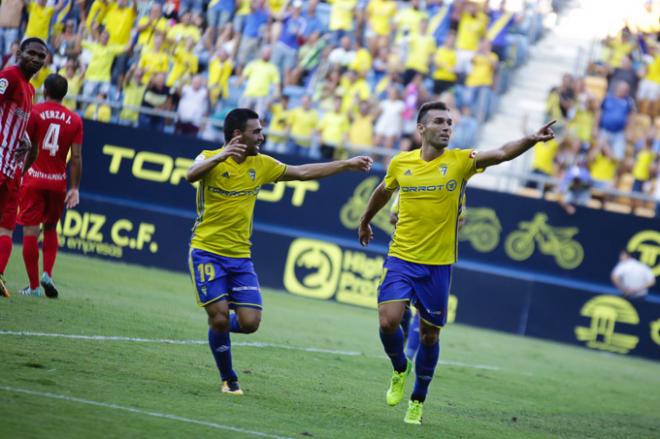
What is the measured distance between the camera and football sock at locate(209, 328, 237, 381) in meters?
8.55

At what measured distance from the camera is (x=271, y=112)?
21484 mm

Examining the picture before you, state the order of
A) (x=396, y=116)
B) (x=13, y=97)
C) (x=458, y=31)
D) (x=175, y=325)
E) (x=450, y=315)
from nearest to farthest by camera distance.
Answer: (x=13, y=97), (x=175, y=325), (x=450, y=315), (x=396, y=116), (x=458, y=31)

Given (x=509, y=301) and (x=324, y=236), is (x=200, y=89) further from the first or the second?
(x=509, y=301)

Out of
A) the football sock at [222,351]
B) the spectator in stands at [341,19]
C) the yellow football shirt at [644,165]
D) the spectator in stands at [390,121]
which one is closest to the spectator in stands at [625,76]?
the yellow football shirt at [644,165]

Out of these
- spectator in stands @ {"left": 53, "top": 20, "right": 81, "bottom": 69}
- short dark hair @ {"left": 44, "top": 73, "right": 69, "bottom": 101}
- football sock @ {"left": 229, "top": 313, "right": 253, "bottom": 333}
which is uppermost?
spectator in stands @ {"left": 53, "top": 20, "right": 81, "bottom": 69}

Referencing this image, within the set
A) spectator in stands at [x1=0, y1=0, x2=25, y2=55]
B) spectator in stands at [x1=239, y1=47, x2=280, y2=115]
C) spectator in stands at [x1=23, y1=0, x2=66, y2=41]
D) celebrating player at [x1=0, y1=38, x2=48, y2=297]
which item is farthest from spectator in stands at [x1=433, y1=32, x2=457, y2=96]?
celebrating player at [x1=0, y1=38, x2=48, y2=297]

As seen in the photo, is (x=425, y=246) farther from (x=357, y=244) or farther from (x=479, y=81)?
(x=479, y=81)

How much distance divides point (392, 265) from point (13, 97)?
4273 millimetres

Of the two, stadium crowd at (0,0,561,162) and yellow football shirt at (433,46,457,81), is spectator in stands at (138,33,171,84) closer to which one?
stadium crowd at (0,0,561,162)

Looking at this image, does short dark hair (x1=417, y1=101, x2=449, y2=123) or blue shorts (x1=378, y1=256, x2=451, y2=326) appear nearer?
blue shorts (x1=378, y1=256, x2=451, y2=326)

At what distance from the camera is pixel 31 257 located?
12602mm

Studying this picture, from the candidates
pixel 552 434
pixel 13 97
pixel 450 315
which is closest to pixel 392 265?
pixel 552 434

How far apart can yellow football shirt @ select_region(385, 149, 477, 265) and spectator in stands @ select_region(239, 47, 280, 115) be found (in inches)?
512

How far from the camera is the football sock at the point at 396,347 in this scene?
8.75 metres
